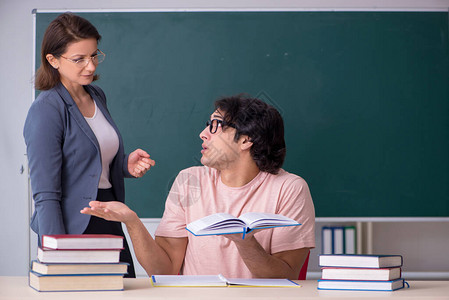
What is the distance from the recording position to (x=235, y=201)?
1.91 meters

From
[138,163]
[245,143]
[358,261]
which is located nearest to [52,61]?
[138,163]

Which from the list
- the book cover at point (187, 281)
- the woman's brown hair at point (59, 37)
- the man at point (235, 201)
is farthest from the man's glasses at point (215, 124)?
the book cover at point (187, 281)

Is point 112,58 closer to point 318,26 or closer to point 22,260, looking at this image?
point 318,26

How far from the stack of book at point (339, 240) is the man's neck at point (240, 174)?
6.22 feet

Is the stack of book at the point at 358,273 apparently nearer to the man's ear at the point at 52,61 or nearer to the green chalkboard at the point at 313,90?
the man's ear at the point at 52,61

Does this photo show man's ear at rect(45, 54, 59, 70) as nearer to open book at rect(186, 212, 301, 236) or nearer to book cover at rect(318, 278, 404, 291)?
open book at rect(186, 212, 301, 236)

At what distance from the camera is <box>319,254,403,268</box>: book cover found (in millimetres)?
1343

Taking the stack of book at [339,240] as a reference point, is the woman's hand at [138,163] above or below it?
above

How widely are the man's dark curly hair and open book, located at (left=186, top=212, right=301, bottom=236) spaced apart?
643 mm

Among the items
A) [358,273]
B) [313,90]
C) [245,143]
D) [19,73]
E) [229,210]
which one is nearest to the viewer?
[358,273]

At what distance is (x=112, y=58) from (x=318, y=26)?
4.71 feet

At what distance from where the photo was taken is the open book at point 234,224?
4.24 feet

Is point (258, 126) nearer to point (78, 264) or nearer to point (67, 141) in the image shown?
point (67, 141)

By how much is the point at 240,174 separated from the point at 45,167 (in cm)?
71
